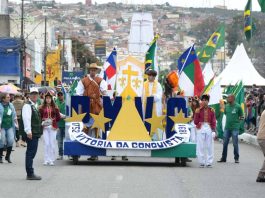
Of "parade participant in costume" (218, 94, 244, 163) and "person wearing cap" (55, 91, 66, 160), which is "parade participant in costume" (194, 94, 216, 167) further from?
"person wearing cap" (55, 91, 66, 160)

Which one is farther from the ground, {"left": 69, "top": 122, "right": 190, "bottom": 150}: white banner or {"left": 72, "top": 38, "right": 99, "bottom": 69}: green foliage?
{"left": 69, "top": 122, "right": 190, "bottom": 150}: white banner

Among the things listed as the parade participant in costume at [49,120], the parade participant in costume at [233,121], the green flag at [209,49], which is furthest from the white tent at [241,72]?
the parade participant in costume at [49,120]

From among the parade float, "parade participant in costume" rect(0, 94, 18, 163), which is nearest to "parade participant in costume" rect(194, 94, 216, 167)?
the parade float

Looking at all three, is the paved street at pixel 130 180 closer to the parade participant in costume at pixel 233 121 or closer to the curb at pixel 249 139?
the parade participant in costume at pixel 233 121

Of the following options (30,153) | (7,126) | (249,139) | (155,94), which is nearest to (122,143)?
(155,94)

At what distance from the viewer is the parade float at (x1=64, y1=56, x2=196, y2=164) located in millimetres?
20656

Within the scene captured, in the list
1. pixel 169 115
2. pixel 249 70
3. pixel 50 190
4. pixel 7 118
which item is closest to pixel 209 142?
pixel 169 115

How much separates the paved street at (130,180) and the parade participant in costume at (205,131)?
0.33 m

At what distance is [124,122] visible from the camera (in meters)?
20.9

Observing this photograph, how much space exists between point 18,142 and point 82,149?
33.0 ft

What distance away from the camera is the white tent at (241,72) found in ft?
162

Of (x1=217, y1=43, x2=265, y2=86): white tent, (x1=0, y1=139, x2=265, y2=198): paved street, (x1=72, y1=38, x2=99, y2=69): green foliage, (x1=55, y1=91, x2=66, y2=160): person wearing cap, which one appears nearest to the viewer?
(x1=0, y1=139, x2=265, y2=198): paved street

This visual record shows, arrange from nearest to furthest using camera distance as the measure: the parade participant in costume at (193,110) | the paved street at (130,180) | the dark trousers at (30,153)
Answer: the paved street at (130,180) < the dark trousers at (30,153) < the parade participant in costume at (193,110)

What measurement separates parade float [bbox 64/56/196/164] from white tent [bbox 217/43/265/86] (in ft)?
92.9
